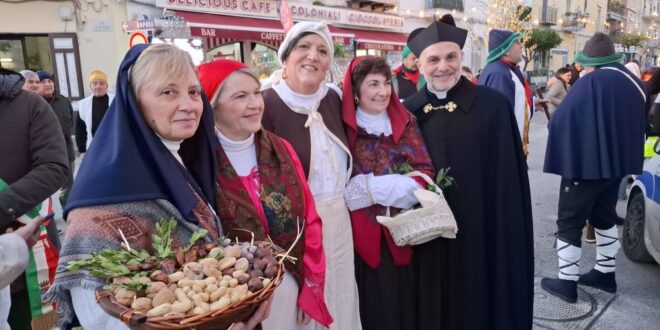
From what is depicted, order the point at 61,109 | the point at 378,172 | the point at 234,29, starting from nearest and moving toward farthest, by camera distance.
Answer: the point at 378,172
the point at 61,109
the point at 234,29

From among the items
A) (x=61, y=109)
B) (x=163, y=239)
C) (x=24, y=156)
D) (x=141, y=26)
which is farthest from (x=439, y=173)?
(x=141, y=26)

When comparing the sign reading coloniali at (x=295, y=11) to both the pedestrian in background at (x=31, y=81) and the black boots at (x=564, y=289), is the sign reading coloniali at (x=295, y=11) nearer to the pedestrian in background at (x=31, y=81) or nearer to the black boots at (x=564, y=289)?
the pedestrian in background at (x=31, y=81)

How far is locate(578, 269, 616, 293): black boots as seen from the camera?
3959 millimetres

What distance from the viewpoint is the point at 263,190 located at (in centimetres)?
214

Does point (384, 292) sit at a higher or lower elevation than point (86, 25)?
lower

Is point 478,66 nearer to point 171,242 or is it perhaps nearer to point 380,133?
point 380,133

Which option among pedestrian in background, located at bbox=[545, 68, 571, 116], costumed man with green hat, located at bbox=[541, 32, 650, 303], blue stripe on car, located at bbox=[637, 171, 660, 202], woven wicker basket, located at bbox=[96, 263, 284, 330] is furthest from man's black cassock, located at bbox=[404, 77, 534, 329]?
pedestrian in background, located at bbox=[545, 68, 571, 116]

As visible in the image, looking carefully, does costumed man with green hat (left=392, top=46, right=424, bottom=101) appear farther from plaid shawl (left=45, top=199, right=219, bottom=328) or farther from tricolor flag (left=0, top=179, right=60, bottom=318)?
plaid shawl (left=45, top=199, right=219, bottom=328)

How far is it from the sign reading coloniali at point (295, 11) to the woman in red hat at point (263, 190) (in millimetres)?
11525

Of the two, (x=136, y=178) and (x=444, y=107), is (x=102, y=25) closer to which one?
(x=444, y=107)

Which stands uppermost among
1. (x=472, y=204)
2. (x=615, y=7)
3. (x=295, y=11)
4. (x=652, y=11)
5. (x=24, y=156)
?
(x=652, y=11)

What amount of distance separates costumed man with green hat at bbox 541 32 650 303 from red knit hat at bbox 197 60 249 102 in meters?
2.78

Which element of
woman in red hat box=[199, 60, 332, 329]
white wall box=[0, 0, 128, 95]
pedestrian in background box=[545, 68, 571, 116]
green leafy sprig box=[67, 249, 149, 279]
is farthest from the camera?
white wall box=[0, 0, 128, 95]

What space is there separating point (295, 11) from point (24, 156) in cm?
1431
